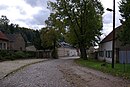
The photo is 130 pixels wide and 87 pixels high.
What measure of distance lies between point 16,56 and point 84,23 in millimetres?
15230

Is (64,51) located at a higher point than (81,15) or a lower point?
lower

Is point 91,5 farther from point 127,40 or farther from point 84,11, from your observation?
point 127,40

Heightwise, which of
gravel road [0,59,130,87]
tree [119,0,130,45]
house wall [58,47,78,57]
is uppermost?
tree [119,0,130,45]

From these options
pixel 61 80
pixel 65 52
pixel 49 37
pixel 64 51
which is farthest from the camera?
pixel 65 52

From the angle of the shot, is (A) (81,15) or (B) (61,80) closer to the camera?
(B) (61,80)

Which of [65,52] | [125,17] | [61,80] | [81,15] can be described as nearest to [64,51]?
[65,52]

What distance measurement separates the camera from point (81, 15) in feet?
192

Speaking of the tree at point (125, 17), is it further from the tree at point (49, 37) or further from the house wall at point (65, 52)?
the house wall at point (65, 52)

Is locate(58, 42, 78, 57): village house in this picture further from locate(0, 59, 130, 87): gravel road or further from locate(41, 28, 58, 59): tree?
locate(0, 59, 130, 87): gravel road

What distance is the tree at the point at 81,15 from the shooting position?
57750 mm

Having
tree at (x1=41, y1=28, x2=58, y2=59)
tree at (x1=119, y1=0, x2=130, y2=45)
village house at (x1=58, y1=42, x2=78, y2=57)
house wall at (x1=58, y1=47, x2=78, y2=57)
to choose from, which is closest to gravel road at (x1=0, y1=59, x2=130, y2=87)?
tree at (x1=119, y1=0, x2=130, y2=45)

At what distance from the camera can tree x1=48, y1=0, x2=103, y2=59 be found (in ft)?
189

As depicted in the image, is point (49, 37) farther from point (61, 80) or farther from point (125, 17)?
point (61, 80)

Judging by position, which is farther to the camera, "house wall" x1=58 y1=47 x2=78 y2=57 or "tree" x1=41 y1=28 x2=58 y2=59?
"house wall" x1=58 y1=47 x2=78 y2=57
